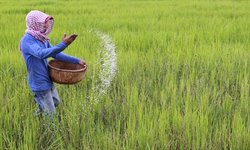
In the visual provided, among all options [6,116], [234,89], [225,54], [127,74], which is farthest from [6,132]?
[225,54]

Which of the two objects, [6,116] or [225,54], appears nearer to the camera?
[6,116]

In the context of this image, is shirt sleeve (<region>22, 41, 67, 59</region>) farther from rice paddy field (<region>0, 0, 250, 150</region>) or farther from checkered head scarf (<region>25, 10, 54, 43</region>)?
rice paddy field (<region>0, 0, 250, 150</region>)

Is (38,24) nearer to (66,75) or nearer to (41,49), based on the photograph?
(41,49)

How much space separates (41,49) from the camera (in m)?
1.73

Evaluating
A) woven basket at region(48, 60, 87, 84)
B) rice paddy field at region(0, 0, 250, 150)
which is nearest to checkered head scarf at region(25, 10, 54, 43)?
woven basket at region(48, 60, 87, 84)

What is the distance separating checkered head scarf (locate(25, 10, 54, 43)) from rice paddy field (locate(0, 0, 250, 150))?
43 cm

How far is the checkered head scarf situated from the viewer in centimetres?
178

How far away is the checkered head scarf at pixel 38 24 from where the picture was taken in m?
1.78

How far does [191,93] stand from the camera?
234 cm

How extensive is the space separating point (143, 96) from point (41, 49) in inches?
26.9

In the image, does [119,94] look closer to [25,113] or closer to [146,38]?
[25,113]

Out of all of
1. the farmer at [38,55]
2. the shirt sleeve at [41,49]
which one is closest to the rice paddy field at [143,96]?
the farmer at [38,55]

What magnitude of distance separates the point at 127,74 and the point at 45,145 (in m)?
1.08

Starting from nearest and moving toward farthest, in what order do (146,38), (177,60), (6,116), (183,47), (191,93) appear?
(6,116) < (191,93) < (177,60) < (183,47) < (146,38)
